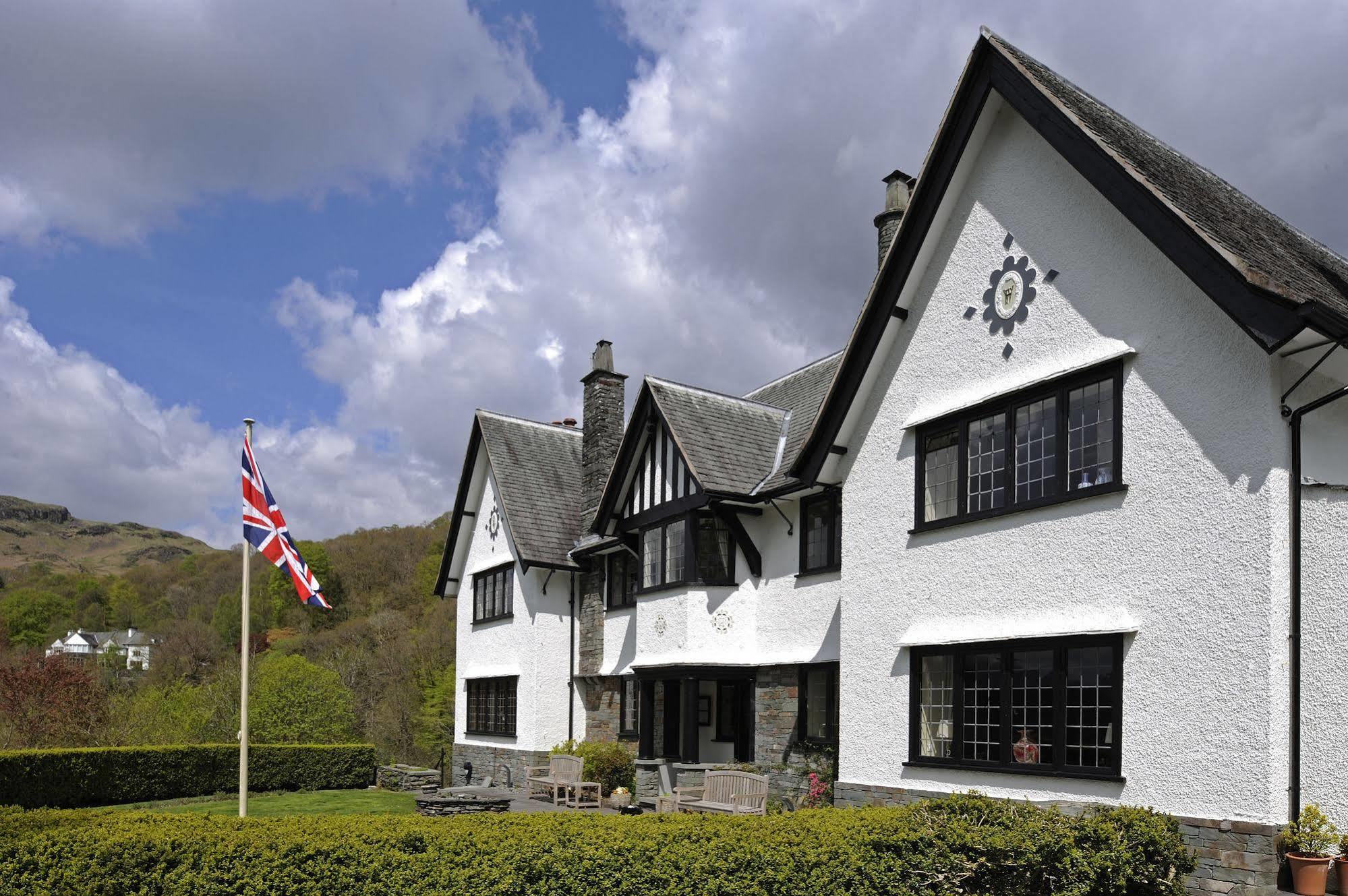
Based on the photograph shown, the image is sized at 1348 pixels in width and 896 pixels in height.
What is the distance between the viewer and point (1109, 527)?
Result: 1121 centimetres

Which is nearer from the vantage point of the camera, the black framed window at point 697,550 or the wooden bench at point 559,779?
the black framed window at point 697,550

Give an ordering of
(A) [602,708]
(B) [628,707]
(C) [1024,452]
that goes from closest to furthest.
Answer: (C) [1024,452]
(B) [628,707]
(A) [602,708]

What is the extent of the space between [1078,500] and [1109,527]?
0.50m

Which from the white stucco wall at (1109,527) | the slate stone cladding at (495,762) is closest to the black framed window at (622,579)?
the slate stone cladding at (495,762)

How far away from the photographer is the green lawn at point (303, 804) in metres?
22.3

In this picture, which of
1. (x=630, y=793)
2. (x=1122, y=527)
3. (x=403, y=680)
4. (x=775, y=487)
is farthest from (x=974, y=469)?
(x=403, y=680)

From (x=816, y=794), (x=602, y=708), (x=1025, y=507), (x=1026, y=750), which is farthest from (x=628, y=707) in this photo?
(x=1025, y=507)

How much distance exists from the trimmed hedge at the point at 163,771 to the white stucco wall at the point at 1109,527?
1831cm

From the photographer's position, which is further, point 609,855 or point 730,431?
point 730,431

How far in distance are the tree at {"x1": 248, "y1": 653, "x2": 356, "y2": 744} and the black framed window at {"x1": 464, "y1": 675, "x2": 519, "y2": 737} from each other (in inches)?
213

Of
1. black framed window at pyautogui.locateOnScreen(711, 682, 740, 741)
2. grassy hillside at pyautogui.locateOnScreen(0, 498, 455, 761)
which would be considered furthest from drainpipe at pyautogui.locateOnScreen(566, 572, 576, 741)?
grassy hillside at pyautogui.locateOnScreen(0, 498, 455, 761)

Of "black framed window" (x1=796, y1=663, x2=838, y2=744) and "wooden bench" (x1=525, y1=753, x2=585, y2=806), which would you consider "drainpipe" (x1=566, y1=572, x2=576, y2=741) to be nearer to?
"wooden bench" (x1=525, y1=753, x2=585, y2=806)

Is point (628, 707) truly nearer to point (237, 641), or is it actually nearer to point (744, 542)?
point (744, 542)

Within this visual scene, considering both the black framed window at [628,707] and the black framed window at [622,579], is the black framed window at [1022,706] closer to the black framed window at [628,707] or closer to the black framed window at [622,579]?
the black framed window at [628,707]
